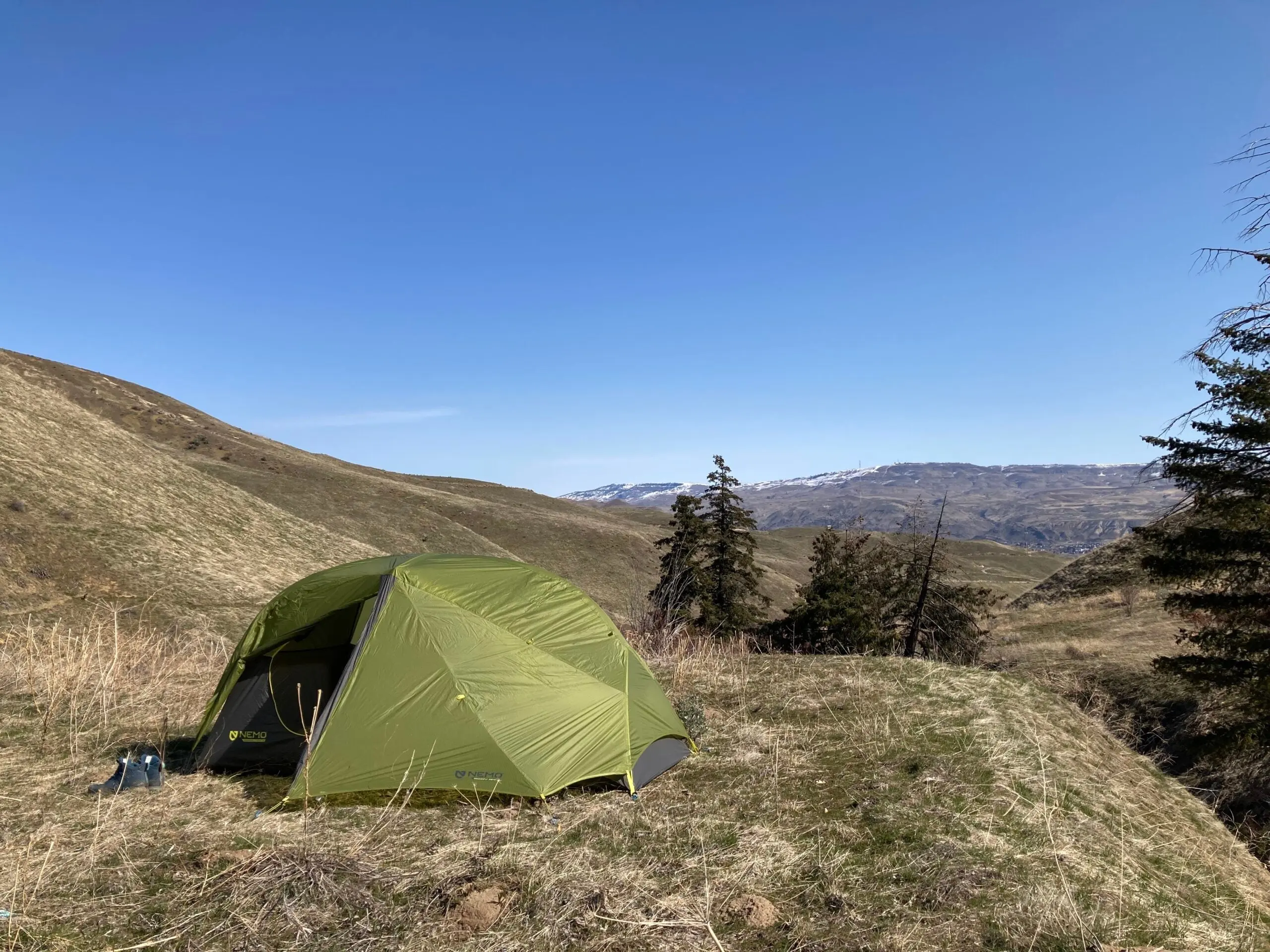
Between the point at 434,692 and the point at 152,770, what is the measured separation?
2998mm

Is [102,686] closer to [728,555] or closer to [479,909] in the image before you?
[479,909]

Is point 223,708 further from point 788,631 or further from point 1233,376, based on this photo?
point 788,631

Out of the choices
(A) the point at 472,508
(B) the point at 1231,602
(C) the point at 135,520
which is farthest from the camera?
(A) the point at 472,508

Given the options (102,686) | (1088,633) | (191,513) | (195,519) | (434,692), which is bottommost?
(1088,633)

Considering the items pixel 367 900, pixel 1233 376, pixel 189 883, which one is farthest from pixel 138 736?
pixel 1233 376

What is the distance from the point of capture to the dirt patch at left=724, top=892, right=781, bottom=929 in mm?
5133

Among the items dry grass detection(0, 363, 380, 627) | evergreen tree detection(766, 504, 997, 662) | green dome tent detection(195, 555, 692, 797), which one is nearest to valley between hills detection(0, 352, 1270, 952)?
green dome tent detection(195, 555, 692, 797)

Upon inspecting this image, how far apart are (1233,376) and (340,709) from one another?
16.1 metres

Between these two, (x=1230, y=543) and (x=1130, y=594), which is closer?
(x=1230, y=543)

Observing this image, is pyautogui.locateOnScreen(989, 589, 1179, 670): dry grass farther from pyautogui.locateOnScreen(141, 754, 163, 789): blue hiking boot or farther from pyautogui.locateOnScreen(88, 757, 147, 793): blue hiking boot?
pyautogui.locateOnScreen(88, 757, 147, 793): blue hiking boot

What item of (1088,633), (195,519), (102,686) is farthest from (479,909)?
(1088,633)

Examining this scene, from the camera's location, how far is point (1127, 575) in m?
36.6

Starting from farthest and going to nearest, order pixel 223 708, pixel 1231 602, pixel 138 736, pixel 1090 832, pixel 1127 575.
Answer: pixel 1127 575 < pixel 1231 602 < pixel 138 736 < pixel 223 708 < pixel 1090 832

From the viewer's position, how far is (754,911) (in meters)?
5.22
